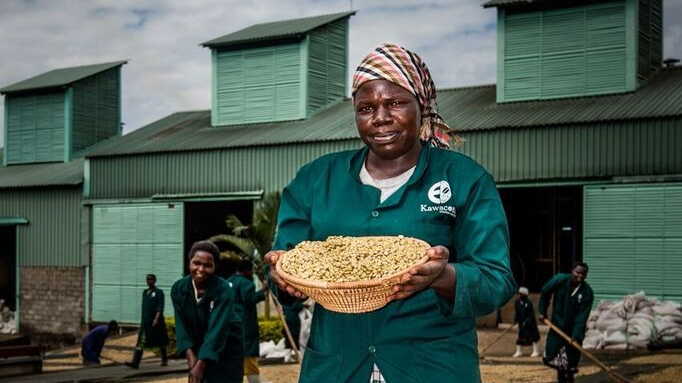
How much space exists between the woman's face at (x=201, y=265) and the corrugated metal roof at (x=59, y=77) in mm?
28708

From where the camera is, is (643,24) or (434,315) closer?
(434,315)

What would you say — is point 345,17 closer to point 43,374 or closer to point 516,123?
point 516,123

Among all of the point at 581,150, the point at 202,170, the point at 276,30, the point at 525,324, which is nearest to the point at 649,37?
the point at 581,150

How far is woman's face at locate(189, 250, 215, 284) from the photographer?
810cm

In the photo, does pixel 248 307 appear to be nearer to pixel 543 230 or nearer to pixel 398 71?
pixel 398 71

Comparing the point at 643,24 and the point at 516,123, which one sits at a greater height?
the point at 643,24

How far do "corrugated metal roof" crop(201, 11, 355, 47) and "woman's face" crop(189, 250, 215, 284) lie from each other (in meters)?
22.3

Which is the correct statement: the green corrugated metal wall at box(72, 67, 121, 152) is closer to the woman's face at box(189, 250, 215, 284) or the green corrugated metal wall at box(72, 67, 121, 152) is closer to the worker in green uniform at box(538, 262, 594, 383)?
the worker in green uniform at box(538, 262, 594, 383)

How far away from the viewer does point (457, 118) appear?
25.2 m

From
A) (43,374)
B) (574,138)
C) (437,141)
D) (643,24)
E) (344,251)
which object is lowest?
(43,374)

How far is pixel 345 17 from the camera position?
32.0m

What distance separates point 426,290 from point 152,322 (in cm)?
1709

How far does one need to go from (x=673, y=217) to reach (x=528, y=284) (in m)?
7.52

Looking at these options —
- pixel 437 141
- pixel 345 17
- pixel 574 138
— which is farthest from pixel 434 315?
pixel 345 17
